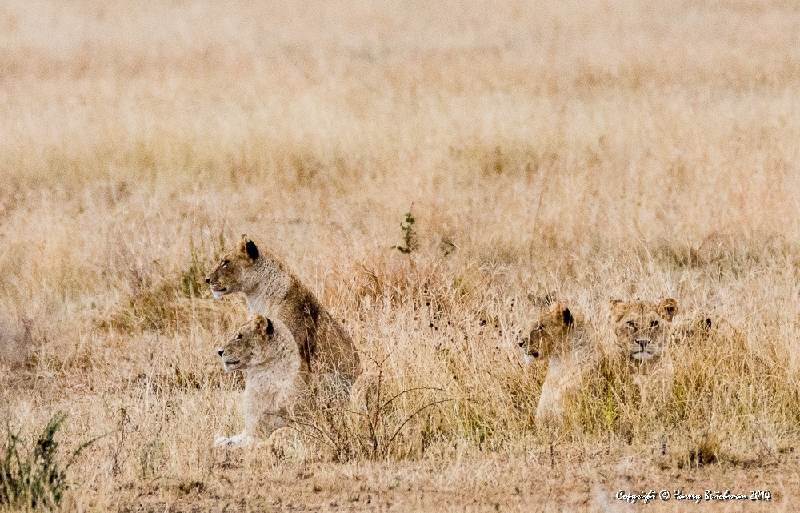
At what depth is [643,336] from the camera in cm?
692

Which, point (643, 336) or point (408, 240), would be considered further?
point (408, 240)

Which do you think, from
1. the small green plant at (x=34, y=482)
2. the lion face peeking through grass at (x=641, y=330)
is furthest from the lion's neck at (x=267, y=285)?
the lion face peeking through grass at (x=641, y=330)

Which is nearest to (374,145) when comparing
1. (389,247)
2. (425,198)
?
(425,198)

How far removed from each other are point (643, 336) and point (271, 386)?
2.11 m

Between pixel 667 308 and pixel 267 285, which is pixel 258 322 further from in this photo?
pixel 667 308

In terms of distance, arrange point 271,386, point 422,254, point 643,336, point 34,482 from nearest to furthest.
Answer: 1. point 34,482
2. point 271,386
3. point 643,336
4. point 422,254

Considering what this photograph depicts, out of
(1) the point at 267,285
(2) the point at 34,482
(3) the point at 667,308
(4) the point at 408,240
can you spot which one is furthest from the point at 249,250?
(4) the point at 408,240

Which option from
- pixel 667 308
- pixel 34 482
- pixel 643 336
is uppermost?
pixel 667 308

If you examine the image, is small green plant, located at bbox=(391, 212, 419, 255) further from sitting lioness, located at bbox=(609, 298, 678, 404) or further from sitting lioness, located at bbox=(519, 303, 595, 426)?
sitting lioness, located at bbox=(519, 303, 595, 426)

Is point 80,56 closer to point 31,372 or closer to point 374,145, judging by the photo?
point 374,145

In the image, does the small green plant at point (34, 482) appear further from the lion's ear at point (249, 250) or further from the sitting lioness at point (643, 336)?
the sitting lioness at point (643, 336)

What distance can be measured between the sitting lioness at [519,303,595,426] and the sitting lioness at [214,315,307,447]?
128 centimetres

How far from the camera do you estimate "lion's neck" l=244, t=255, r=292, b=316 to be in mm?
7184

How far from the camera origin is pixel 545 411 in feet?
21.8
